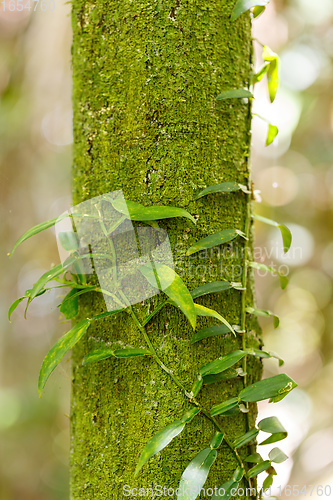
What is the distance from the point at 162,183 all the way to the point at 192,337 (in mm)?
200

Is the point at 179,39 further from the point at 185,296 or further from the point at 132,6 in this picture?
the point at 185,296

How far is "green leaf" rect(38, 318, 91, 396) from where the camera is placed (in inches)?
20.0

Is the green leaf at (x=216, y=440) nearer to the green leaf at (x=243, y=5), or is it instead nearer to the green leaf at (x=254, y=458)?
the green leaf at (x=254, y=458)

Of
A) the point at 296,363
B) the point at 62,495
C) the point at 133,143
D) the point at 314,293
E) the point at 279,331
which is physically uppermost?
the point at 133,143

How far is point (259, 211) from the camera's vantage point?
2.46 metres

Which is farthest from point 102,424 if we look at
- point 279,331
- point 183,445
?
point 279,331

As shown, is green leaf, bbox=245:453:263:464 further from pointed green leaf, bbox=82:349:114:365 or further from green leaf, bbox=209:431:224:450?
pointed green leaf, bbox=82:349:114:365

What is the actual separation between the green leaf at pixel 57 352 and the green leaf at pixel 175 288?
0.11 meters

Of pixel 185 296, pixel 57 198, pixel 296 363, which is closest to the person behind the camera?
pixel 185 296

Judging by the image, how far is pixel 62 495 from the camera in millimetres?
2059

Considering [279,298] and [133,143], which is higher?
[133,143]

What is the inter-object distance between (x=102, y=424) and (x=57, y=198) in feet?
5.16

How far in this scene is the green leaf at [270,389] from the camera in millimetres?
503

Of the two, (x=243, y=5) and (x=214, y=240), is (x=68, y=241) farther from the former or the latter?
(x=243, y=5)
